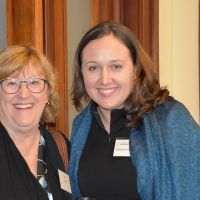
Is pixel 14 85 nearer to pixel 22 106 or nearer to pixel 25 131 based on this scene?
pixel 22 106

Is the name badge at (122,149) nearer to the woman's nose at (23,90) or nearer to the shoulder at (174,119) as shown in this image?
the shoulder at (174,119)

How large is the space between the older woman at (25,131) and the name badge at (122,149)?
296 mm

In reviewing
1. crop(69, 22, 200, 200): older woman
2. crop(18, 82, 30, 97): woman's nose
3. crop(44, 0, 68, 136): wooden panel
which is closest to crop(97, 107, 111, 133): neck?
crop(69, 22, 200, 200): older woman

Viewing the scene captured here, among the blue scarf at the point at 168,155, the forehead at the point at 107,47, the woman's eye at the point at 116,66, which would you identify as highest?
the forehead at the point at 107,47

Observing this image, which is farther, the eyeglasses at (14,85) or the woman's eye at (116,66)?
the woman's eye at (116,66)

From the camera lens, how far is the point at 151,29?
3.54 m

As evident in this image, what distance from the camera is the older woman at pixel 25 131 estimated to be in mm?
1917

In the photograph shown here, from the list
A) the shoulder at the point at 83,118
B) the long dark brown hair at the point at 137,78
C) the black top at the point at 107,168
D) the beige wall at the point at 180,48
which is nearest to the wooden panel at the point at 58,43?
the shoulder at the point at 83,118

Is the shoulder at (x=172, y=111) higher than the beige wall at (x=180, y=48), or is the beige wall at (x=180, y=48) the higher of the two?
the beige wall at (x=180, y=48)

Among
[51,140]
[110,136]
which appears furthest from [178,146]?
[51,140]

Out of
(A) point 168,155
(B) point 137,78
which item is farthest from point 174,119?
(B) point 137,78

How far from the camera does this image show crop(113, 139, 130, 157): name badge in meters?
2.06

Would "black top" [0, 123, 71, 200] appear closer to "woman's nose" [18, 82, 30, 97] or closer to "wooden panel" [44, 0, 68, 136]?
"woman's nose" [18, 82, 30, 97]

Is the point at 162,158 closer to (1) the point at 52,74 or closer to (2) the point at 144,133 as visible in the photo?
(2) the point at 144,133
